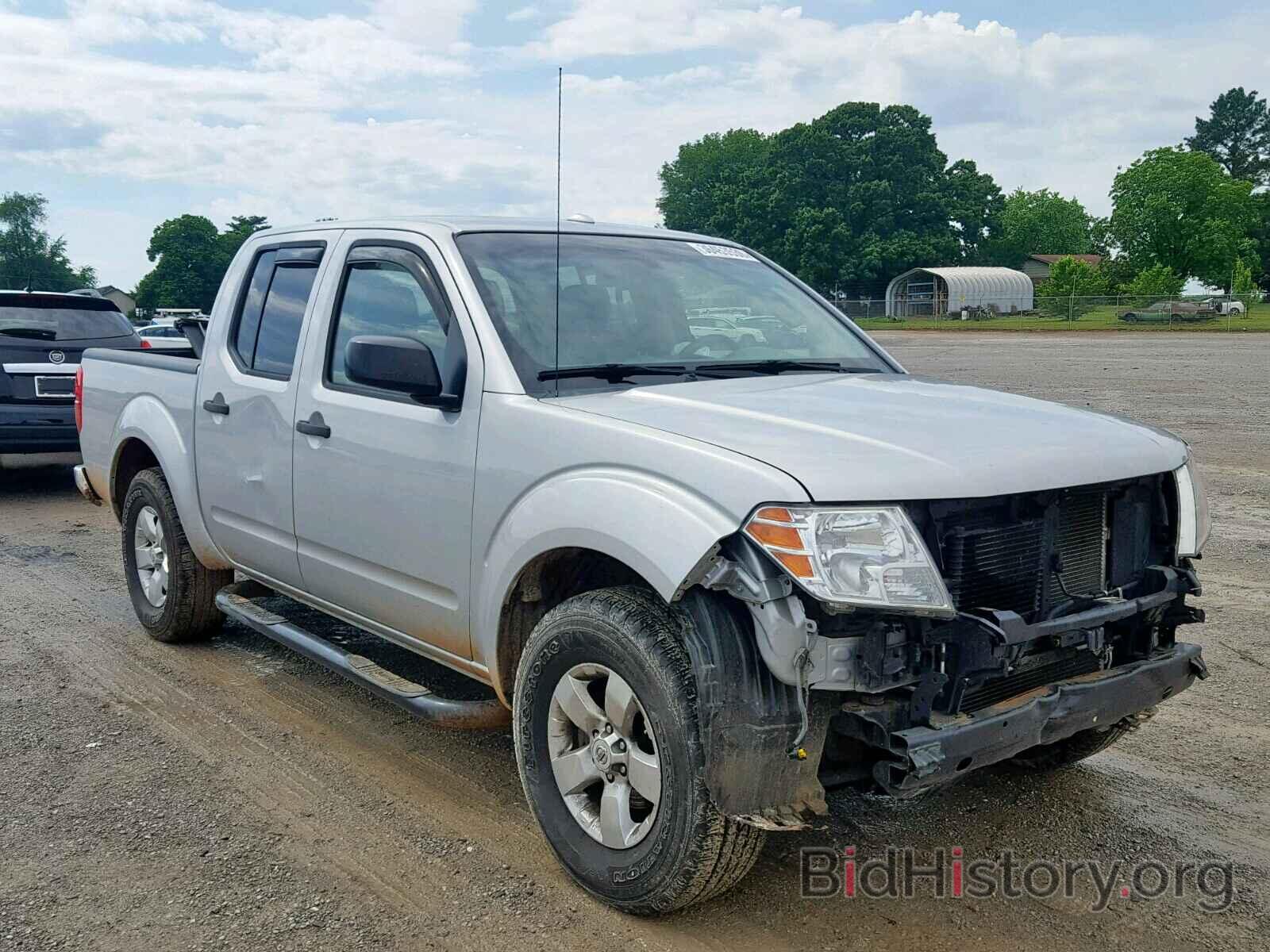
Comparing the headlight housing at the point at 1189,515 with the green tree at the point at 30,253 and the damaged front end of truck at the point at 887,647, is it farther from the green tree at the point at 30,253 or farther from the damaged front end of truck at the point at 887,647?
the green tree at the point at 30,253

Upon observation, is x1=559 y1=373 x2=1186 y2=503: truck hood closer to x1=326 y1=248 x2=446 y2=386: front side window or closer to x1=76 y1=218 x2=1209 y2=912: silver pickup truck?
x1=76 y1=218 x2=1209 y2=912: silver pickup truck

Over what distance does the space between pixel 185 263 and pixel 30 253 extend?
78.6 ft

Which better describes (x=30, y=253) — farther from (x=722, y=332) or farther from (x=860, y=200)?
(x=722, y=332)

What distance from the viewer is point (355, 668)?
168 inches

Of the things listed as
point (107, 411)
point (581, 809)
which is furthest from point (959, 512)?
point (107, 411)

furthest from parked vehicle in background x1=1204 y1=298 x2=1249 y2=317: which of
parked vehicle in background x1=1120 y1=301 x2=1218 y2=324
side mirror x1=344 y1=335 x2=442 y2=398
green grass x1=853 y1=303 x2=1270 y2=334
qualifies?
side mirror x1=344 y1=335 x2=442 y2=398

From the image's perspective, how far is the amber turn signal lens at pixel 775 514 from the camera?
9.45ft

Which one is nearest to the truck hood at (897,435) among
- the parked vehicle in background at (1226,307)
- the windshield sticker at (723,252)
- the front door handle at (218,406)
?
the windshield sticker at (723,252)

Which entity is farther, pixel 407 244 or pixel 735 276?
pixel 735 276

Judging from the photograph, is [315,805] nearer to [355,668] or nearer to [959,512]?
[355,668]

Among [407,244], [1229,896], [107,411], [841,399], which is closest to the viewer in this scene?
[1229,896]

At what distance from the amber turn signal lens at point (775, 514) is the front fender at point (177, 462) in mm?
3222

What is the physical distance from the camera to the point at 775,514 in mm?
2893

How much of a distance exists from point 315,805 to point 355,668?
479mm
